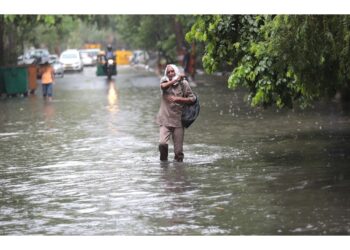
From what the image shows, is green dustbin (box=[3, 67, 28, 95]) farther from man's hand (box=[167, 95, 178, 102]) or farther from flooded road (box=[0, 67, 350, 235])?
man's hand (box=[167, 95, 178, 102])

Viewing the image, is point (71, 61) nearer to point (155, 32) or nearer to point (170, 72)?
point (155, 32)

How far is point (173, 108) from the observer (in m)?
14.1

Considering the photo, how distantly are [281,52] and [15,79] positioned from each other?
74.6 ft

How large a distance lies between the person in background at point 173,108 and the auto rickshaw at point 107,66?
33.3m

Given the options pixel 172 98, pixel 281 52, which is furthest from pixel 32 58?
pixel 281 52

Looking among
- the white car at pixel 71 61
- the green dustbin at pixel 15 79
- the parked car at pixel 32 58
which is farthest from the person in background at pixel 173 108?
the white car at pixel 71 61

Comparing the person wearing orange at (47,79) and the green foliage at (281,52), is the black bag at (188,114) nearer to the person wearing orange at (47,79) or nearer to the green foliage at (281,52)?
the green foliage at (281,52)

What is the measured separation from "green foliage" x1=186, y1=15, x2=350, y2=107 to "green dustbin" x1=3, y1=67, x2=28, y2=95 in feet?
61.4

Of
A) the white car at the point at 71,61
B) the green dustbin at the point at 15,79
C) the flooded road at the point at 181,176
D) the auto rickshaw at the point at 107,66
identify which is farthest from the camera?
the white car at the point at 71,61

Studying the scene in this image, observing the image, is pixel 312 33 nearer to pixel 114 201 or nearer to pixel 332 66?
pixel 332 66

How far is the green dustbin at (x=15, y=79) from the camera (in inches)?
1296

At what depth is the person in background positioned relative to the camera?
14.0 m

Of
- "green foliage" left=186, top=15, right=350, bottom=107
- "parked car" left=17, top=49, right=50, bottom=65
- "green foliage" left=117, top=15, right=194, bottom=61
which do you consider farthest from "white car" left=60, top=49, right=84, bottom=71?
"green foliage" left=186, top=15, right=350, bottom=107

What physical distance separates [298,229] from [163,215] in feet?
5.44
